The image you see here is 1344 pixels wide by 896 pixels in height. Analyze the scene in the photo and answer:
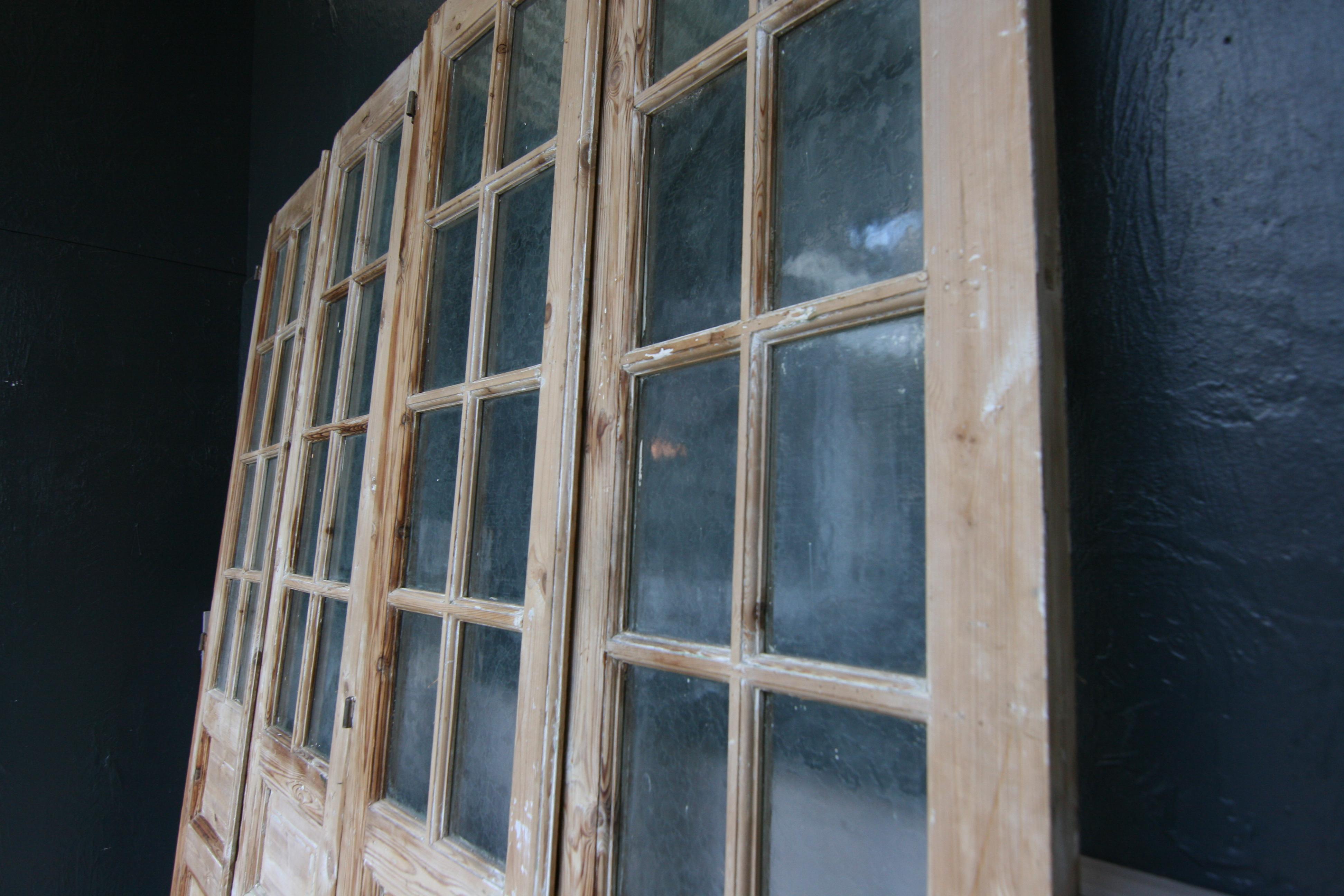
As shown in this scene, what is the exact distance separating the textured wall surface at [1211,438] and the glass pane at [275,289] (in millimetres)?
2754

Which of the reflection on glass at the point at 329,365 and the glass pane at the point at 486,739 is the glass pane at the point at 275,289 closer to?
the reflection on glass at the point at 329,365

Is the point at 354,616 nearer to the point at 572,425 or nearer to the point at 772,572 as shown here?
the point at 572,425

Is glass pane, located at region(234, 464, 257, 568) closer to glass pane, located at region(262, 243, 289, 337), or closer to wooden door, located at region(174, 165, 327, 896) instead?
wooden door, located at region(174, 165, 327, 896)

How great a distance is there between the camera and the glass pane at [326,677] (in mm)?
1773

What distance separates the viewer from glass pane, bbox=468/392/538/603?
125 centimetres

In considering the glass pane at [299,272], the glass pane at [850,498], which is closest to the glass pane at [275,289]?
the glass pane at [299,272]

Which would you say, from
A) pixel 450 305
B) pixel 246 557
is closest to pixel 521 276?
pixel 450 305

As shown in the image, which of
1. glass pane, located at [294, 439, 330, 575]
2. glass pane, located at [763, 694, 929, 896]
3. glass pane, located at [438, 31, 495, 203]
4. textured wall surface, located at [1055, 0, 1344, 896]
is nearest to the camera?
textured wall surface, located at [1055, 0, 1344, 896]

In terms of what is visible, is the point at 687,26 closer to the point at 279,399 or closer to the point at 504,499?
the point at 504,499

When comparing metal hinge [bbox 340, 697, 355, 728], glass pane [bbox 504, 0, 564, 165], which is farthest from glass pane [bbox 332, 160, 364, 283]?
metal hinge [bbox 340, 697, 355, 728]

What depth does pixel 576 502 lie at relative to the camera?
1140 mm

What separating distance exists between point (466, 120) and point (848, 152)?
108cm

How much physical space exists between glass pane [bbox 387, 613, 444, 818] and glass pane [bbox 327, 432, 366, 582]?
457mm

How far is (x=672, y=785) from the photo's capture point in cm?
96
